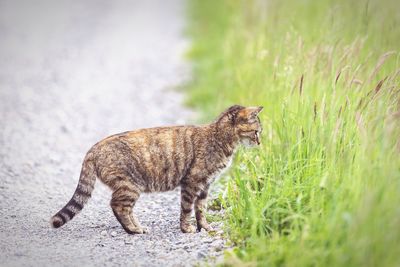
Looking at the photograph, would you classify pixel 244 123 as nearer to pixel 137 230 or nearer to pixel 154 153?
pixel 154 153

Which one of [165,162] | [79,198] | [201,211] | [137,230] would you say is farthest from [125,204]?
[201,211]

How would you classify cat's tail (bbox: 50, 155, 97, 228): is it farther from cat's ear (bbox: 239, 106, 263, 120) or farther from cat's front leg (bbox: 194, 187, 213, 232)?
cat's ear (bbox: 239, 106, 263, 120)

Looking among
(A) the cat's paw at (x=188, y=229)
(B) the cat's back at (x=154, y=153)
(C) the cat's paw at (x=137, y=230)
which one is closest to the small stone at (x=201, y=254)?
(A) the cat's paw at (x=188, y=229)

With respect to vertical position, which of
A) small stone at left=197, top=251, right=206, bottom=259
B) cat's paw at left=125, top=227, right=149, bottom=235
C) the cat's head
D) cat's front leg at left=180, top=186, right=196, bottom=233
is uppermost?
the cat's head

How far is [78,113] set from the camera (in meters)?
9.35

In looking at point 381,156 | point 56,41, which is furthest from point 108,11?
point 381,156

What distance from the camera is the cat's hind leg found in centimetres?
537

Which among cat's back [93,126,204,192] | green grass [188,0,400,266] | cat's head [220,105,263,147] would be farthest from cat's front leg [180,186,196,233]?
cat's head [220,105,263,147]

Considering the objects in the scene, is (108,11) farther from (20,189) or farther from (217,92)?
(20,189)

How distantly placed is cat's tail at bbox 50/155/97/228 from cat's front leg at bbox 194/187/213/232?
99 centimetres

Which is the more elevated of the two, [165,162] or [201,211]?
[165,162]

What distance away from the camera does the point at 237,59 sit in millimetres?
8852

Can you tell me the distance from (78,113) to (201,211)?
430cm

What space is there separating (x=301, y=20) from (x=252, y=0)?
8.69 feet
